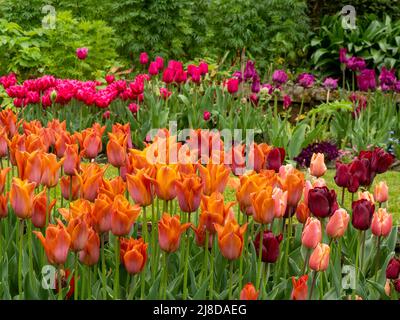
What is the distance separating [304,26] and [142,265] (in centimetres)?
1022

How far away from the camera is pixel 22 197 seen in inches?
104

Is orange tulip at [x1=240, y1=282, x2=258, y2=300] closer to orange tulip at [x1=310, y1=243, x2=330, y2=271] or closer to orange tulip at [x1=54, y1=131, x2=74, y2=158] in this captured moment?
orange tulip at [x1=310, y1=243, x2=330, y2=271]

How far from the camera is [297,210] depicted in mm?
3158

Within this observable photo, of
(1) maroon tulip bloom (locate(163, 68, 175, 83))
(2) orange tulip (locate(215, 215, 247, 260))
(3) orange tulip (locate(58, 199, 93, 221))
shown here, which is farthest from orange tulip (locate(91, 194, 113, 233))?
(1) maroon tulip bloom (locate(163, 68, 175, 83))

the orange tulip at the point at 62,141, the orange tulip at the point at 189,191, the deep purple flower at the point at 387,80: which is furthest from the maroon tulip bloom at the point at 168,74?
the orange tulip at the point at 189,191

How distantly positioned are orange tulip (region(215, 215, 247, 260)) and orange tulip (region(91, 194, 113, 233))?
35 centimetres

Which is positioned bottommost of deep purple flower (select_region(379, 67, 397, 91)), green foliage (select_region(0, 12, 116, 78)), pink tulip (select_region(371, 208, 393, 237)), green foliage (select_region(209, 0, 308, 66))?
pink tulip (select_region(371, 208, 393, 237))

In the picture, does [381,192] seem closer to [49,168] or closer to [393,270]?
[393,270]

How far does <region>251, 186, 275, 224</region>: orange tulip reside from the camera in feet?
8.80

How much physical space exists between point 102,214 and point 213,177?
508 millimetres

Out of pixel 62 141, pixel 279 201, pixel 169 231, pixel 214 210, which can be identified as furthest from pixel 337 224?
pixel 62 141

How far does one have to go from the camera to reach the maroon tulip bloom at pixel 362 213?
112 inches
